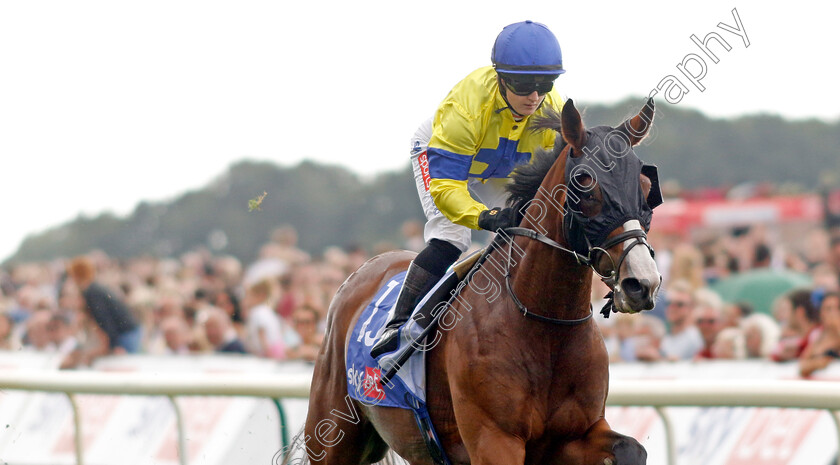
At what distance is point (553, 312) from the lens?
3.68 meters

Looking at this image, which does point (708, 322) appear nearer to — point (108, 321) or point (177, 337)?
point (177, 337)

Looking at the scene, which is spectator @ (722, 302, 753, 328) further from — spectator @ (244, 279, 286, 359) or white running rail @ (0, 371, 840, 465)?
spectator @ (244, 279, 286, 359)

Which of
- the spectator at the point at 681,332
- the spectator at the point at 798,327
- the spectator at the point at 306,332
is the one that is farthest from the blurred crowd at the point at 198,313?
the spectator at the point at 798,327

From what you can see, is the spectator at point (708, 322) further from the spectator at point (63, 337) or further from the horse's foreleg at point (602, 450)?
the spectator at point (63, 337)

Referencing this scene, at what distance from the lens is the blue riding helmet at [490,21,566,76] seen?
12.8 feet

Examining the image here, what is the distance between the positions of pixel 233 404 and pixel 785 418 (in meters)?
3.49

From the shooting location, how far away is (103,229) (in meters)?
36.4

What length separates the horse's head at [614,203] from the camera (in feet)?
10.4

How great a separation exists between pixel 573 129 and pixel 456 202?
2.11ft

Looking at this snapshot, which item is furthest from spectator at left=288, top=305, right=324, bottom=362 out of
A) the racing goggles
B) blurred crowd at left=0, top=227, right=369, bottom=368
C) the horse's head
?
the horse's head

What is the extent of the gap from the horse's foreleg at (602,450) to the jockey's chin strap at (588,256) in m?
0.40

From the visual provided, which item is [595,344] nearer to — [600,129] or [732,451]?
[600,129]

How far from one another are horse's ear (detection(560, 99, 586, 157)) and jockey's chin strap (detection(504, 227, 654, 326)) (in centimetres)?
34

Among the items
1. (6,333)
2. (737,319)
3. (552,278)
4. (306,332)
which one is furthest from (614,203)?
(6,333)
